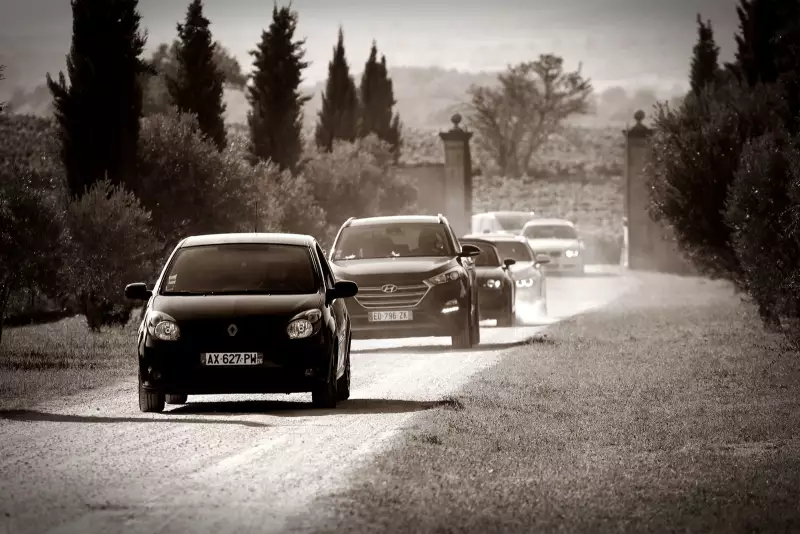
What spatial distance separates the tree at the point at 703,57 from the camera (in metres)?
68.5

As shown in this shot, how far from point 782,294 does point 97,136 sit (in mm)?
14707

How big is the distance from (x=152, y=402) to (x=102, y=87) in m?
20.4

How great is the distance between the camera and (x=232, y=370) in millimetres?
15352

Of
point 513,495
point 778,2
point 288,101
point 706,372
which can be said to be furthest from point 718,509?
point 288,101

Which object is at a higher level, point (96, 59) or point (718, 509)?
point (96, 59)

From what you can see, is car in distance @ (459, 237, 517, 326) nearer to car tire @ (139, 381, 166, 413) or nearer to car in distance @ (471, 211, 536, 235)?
car tire @ (139, 381, 166, 413)

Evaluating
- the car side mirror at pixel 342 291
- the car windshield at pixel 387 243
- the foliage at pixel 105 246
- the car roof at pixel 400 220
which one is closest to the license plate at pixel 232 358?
the car side mirror at pixel 342 291

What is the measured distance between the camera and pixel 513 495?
1070 centimetres

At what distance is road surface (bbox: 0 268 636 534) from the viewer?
970cm

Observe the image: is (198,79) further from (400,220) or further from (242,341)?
(242,341)

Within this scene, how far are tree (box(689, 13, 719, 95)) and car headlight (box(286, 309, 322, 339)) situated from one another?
5357 cm

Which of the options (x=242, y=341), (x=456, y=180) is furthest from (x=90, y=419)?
(x=456, y=180)

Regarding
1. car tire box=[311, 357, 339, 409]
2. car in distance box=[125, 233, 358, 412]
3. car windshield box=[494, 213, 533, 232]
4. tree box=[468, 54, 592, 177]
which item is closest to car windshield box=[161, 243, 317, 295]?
car in distance box=[125, 233, 358, 412]

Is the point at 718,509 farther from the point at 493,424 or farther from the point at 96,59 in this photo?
the point at 96,59
